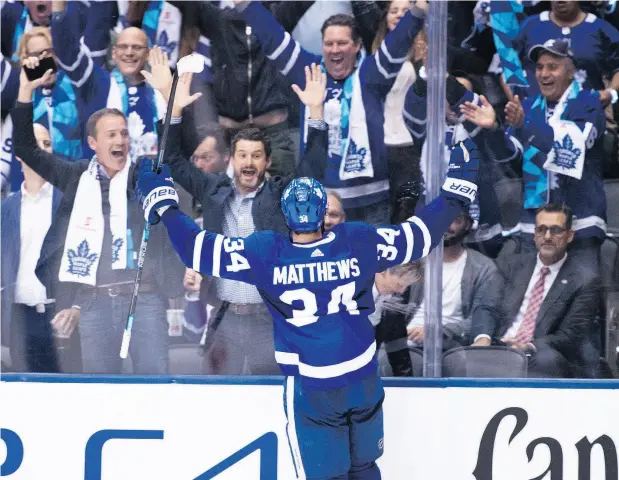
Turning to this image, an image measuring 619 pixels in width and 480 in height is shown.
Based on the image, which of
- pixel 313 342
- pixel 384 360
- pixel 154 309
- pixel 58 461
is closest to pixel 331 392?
pixel 313 342

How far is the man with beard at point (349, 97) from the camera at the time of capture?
11.3 feet

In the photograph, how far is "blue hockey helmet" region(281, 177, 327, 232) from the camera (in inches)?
117

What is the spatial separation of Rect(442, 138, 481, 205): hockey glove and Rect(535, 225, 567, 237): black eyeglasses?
365 mm

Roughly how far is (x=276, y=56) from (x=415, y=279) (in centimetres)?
90

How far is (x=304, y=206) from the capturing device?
9.78 ft

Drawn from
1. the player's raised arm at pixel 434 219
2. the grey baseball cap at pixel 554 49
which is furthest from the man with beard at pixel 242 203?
the grey baseball cap at pixel 554 49

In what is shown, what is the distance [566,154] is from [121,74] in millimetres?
1546

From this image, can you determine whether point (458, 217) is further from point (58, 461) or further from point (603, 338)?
point (58, 461)

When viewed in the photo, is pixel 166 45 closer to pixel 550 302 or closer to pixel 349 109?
pixel 349 109

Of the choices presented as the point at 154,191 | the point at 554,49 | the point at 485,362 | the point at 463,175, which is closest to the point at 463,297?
the point at 485,362

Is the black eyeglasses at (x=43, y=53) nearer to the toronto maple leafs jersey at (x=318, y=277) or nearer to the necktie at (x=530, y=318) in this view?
the toronto maple leafs jersey at (x=318, y=277)

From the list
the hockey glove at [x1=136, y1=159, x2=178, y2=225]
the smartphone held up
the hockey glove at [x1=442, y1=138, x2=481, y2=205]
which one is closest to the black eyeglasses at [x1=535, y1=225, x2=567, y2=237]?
the hockey glove at [x1=442, y1=138, x2=481, y2=205]

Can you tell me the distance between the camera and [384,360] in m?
3.45

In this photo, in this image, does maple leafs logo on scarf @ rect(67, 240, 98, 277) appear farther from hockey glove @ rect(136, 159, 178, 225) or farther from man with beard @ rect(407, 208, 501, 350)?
man with beard @ rect(407, 208, 501, 350)
